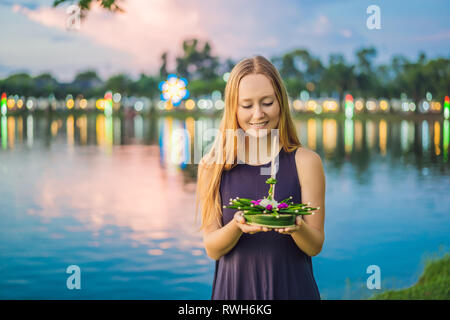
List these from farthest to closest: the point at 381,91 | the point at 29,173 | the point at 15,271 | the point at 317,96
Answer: the point at 317,96, the point at 381,91, the point at 29,173, the point at 15,271

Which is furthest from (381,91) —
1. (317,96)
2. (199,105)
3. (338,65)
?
(199,105)

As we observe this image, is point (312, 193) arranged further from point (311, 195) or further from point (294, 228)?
point (294, 228)

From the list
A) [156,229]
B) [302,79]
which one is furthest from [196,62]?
[156,229]

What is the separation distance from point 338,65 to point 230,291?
352 ft

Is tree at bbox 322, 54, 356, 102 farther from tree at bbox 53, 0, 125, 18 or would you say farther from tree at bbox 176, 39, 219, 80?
tree at bbox 53, 0, 125, 18

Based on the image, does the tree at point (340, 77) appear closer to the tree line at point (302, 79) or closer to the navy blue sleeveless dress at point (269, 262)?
the tree line at point (302, 79)

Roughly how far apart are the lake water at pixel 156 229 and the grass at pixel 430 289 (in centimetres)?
74

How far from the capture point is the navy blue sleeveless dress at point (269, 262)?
9.74ft

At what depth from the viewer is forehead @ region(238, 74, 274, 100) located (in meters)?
2.97

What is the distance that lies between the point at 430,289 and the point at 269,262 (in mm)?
6781

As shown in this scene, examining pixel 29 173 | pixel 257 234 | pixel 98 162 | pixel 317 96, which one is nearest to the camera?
pixel 257 234

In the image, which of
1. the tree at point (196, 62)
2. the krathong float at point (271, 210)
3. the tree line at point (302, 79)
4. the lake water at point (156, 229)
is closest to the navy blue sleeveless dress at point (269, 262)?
the krathong float at point (271, 210)

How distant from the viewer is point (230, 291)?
300 cm

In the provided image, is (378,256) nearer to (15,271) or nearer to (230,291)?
(15,271)
